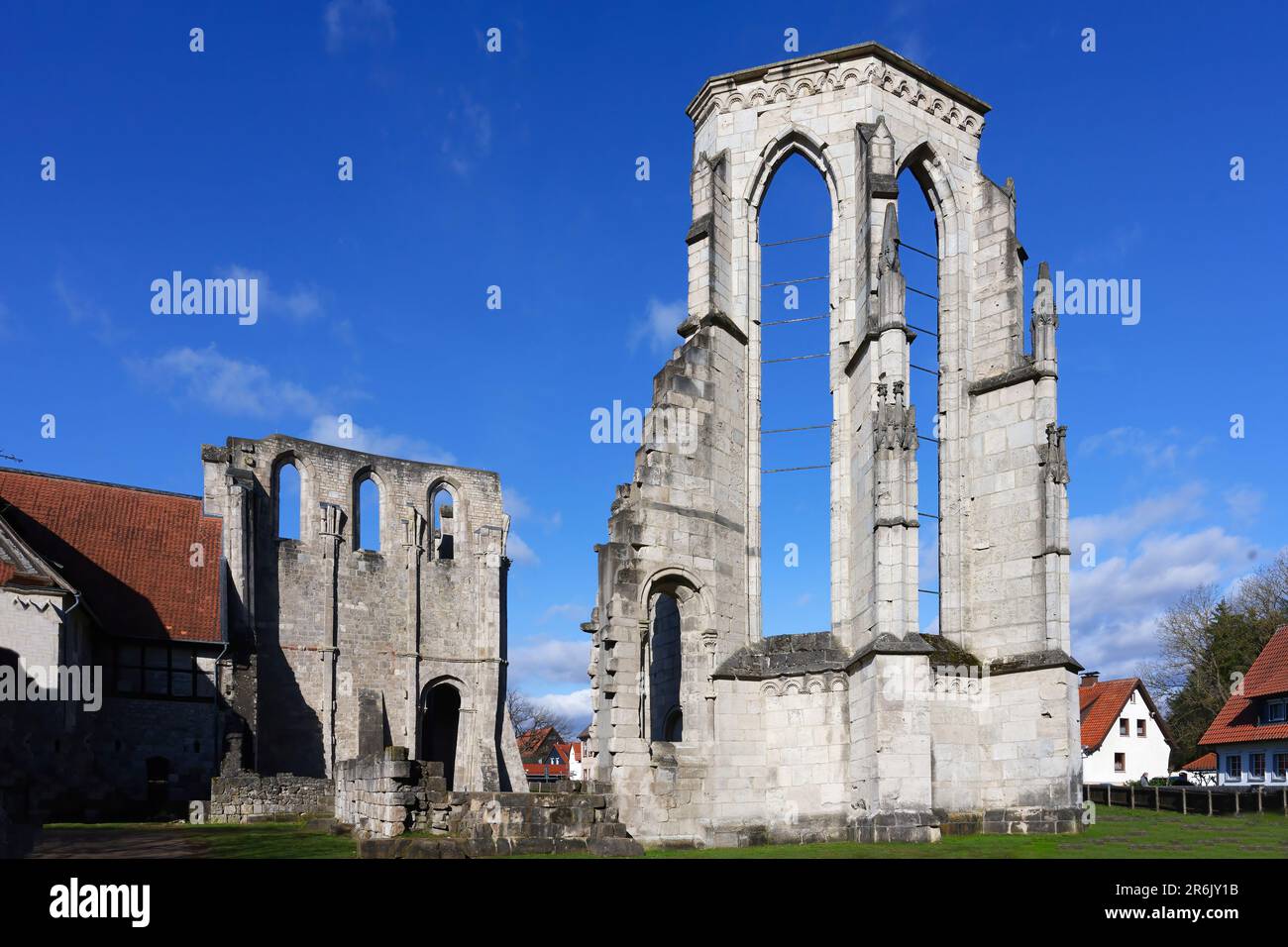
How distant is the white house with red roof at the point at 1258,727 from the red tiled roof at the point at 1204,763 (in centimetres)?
607

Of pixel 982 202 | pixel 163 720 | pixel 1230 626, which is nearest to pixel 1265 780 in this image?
pixel 1230 626

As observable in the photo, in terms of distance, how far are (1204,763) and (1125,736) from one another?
2853 millimetres

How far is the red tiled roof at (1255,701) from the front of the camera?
34.5 metres

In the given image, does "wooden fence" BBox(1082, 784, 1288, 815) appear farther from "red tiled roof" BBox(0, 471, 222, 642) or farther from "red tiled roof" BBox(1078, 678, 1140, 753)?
"red tiled roof" BBox(0, 471, 222, 642)

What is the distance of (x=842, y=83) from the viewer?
20.7 m

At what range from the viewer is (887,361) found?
18656mm

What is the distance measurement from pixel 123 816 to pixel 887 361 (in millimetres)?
19970

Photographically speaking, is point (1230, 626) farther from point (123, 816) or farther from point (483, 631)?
point (123, 816)

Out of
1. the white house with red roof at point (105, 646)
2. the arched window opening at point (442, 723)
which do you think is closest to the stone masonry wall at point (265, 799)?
the white house with red roof at point (105, 646)

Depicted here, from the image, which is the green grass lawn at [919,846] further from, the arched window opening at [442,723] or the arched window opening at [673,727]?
the arched window opening at [442,723]

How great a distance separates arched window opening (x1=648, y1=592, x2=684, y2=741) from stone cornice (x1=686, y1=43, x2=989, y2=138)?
943cm

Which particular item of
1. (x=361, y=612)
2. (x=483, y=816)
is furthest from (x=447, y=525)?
(x=483, y=816)

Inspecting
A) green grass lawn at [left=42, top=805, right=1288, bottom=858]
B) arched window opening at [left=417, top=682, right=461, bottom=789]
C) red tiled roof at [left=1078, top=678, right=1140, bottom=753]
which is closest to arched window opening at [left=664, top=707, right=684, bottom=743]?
green grass lawn at [left=42, top=805, right=1288, bottom=858]

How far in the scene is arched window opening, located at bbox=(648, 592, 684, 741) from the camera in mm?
22906
